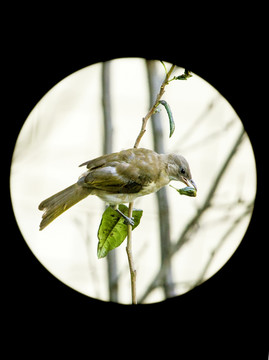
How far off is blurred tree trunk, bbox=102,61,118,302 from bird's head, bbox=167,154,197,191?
338 mm

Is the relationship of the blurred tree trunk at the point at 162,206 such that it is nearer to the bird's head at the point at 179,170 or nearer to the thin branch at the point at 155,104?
the bird's head at the point at 179,170

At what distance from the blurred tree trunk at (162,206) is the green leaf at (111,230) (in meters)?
0.57

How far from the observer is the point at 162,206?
90.6 inches

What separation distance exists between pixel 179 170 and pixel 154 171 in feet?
0.37

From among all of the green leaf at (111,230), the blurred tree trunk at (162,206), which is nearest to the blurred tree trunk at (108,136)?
the blurred tree trunk at (162,206)

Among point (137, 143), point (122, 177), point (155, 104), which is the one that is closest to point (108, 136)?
point (122, 177)

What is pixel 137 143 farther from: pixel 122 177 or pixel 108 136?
Answer: pixel 108 136

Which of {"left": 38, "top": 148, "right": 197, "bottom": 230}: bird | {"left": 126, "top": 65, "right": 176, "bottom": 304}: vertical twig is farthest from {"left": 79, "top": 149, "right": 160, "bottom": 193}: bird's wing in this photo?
{"left": 126, "top": 65, "right": 176, "bottom": 304}: vertical twig

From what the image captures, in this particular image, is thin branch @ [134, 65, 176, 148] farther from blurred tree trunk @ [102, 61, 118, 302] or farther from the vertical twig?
blurred tree trunk @ [102, 61, 118, 302]

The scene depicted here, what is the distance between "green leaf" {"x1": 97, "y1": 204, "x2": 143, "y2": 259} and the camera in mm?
1604

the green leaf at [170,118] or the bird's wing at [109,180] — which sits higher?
the green leaf at [170,118]

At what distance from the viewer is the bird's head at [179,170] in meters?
1.77

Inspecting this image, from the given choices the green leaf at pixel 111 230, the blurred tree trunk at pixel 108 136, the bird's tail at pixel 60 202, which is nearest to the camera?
the green leaf at pixel 111 230
